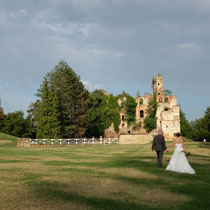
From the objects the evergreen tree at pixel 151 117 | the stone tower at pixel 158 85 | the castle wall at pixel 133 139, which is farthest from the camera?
the stone tower at pixel 158 85

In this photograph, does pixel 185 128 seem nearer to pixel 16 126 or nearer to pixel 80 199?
pixel 16 126

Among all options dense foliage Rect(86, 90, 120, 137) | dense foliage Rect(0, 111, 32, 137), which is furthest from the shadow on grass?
dense foliage Rect(0, 111, 32, 137)

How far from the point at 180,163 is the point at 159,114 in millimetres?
47164

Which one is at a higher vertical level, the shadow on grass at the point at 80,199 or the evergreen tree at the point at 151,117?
the evergreen tree at the point at 151,117

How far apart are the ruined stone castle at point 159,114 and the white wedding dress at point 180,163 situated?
4460 cm

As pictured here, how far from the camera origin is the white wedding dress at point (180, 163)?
1030cm

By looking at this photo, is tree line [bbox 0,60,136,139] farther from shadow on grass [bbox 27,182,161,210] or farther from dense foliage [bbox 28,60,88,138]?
shadow on grass [bbox 27,182,161,210]

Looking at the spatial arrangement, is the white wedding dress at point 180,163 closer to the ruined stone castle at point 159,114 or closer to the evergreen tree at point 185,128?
the ruined stone castle at point 159,114

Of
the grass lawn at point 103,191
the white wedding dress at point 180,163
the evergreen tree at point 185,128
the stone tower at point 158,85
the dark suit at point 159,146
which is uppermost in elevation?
the stone tower at point 158,85

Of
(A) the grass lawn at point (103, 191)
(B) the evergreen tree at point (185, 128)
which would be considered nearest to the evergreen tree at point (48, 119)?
(A) the grass lawn at point (103, 191)

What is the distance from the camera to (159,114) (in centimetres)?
5666

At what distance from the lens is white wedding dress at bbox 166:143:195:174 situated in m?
10.3

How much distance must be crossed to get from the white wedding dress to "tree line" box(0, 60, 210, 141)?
30359mm

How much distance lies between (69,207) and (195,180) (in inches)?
206
